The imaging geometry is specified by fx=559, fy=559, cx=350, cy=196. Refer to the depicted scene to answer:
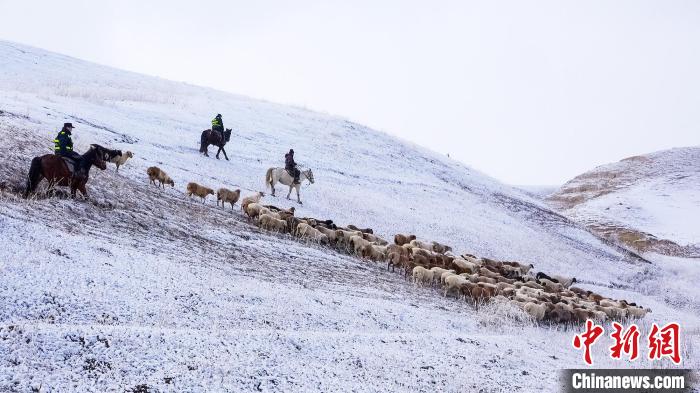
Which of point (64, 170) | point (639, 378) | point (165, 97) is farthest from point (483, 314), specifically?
point (165, 97)

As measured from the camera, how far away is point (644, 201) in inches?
2138

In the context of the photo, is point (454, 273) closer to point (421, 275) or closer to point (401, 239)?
point (421, 275)

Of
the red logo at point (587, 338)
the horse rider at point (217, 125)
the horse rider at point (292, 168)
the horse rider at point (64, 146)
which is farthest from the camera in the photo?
the horse rider at point (217, 125)

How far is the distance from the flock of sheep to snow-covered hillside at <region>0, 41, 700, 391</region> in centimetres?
70

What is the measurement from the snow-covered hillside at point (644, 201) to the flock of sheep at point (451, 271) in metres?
26.9

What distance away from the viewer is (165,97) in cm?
4328

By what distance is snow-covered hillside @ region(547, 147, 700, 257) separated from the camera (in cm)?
4581

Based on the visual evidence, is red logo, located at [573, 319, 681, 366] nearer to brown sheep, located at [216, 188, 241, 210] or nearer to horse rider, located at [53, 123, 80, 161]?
brown sheep, located at [216, 188, 241, 210]

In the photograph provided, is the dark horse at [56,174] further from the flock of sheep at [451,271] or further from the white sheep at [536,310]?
the white sheep at [536,310]

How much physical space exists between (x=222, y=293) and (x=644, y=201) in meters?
54.4

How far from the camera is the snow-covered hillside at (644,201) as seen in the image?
45.8 m

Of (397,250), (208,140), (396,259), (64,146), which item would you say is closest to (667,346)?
(396,259)

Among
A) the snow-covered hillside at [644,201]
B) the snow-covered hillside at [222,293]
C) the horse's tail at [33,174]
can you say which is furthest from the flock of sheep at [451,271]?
the snow-covered hillside at [644,201]

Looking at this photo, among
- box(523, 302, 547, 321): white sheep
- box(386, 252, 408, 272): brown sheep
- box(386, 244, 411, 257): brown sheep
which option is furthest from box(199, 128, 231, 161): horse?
box(523, 302, 547, 321): white sheep
